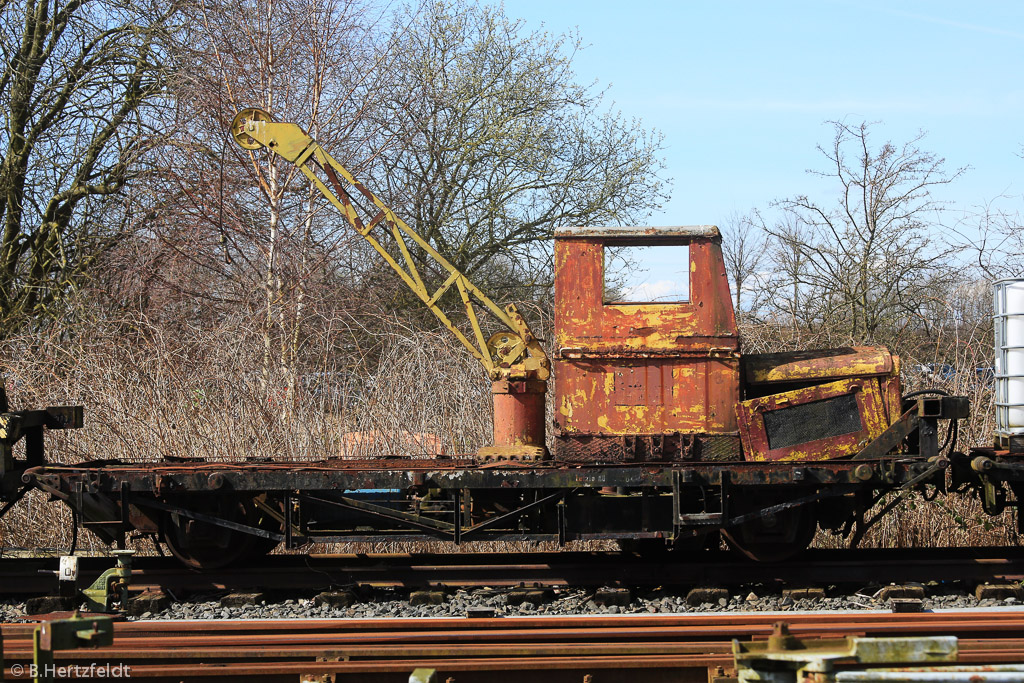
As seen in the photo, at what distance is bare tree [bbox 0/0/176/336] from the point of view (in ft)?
54.2

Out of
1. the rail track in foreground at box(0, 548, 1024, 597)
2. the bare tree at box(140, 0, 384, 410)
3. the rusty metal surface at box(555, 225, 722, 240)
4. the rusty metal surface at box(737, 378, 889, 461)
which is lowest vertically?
the rail track in foreground at box(0, 548, 1024, 597)

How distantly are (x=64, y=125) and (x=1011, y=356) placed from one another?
1640 centimetres

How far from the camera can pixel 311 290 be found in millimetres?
13781

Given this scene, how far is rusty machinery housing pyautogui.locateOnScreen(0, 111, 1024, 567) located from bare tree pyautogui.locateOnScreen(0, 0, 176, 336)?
1053cm

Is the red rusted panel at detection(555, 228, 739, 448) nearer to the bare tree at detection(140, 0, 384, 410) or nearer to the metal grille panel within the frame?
the metal grille panel

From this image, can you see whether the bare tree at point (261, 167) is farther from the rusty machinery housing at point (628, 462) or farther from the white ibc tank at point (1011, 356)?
the white ibc tank at point (1011, 356)

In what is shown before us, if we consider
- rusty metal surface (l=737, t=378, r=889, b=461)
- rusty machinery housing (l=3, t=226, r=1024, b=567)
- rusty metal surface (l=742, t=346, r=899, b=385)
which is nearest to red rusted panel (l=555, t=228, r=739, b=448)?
rusty machinery housing (l=3, t=226, r=1024, b=567)

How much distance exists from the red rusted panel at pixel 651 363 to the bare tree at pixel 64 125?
1229 centimetres

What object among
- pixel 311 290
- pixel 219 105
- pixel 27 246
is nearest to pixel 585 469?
pixel 311 290

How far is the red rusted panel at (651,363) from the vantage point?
7.07m

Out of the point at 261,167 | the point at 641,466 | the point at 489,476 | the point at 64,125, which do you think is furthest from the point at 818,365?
the point at 64,125

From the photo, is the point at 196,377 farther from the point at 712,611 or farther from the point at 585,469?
the point at 712,611

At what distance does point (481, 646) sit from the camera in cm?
489

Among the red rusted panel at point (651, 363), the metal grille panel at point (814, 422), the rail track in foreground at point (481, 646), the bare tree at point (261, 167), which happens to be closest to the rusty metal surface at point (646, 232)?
the red rusted panel at point (651, 363)
